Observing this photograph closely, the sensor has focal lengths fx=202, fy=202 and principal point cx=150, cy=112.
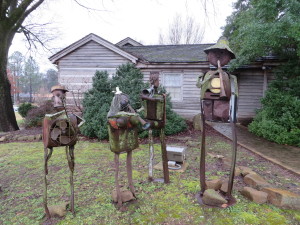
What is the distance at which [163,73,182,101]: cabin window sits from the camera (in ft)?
38.4

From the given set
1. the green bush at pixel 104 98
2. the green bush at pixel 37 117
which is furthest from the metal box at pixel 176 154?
the green bush at pixel 37 117

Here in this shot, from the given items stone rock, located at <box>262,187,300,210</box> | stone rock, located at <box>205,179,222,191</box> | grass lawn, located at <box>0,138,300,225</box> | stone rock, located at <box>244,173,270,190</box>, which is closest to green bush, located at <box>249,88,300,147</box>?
grass lawn, located at <box>0,138,300,225</box>

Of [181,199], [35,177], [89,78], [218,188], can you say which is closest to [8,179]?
[35,177]

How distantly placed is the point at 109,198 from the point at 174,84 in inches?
358

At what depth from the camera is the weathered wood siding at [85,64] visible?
469 inches

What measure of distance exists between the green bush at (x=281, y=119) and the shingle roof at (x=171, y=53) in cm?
424

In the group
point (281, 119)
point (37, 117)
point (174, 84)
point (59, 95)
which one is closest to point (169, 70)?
point (174, 84)

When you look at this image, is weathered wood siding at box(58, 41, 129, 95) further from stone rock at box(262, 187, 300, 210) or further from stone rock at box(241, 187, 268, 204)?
stone rock at box(262, 187, 300, 210)

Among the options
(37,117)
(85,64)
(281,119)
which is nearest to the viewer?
(281,119)

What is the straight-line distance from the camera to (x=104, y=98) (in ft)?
27.1

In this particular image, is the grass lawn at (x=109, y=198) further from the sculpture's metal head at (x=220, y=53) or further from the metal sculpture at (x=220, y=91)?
the sculpture's metal head at (x=220, y=53)

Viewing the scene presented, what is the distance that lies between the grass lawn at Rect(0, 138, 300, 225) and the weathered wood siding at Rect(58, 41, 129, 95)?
721 centimetres

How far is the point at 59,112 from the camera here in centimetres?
274

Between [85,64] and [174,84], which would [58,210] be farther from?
[85,64]
